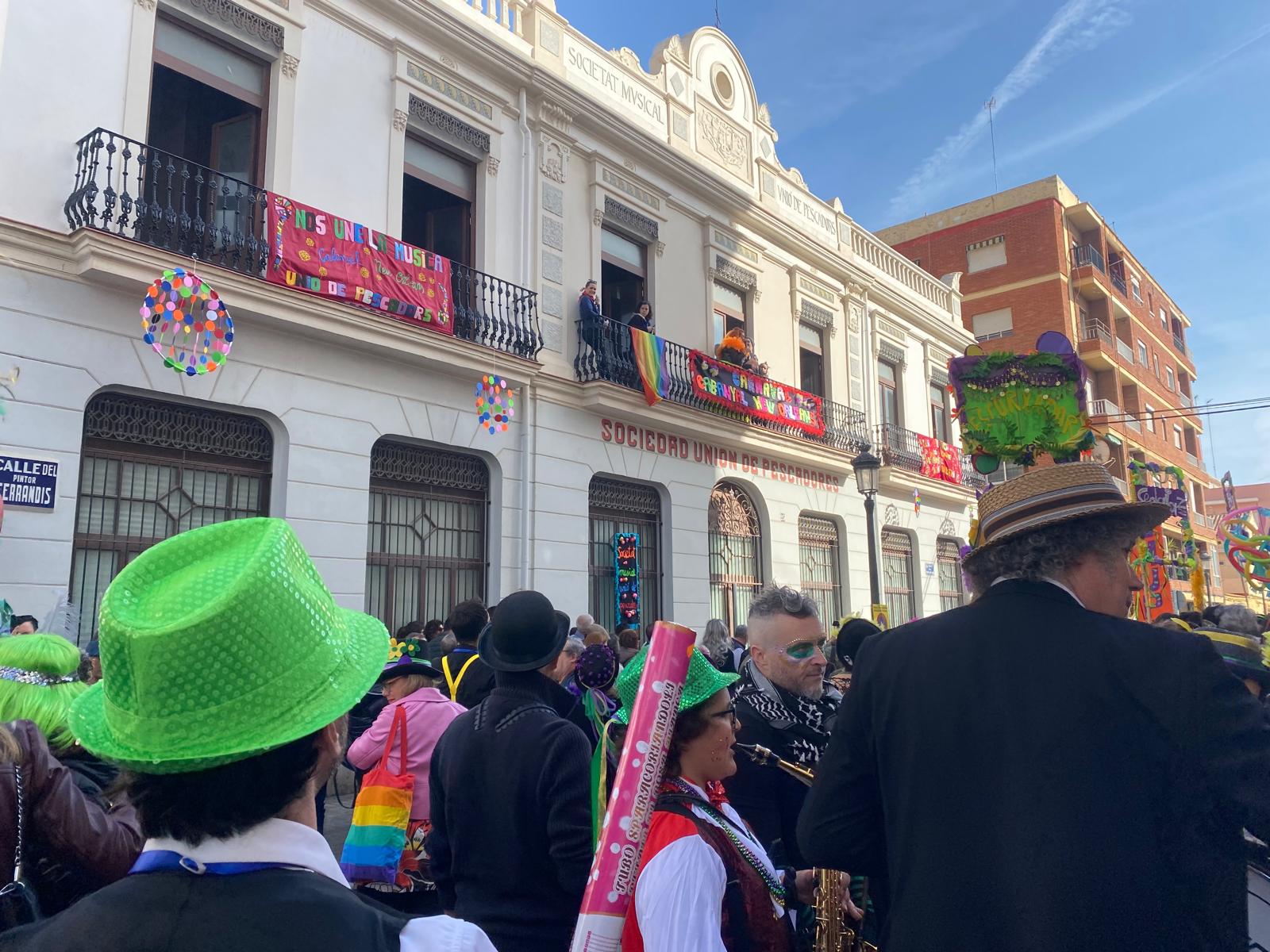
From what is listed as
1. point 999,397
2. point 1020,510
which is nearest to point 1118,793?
point 1020,510

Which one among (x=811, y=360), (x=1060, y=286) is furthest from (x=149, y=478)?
(x=1060, y=286)

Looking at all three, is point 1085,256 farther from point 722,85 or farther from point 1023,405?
point 1023,405

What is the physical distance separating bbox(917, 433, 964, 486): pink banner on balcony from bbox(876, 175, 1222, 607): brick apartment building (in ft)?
33.0

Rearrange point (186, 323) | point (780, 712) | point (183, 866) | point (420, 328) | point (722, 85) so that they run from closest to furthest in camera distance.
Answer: point (183, 866) → point (780, 712) → point (186, 323) → point (420, 328) → point (722, 85)

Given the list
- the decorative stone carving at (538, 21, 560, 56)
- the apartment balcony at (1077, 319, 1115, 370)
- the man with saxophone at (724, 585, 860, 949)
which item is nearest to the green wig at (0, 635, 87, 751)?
the man with saxophone at (724, 585, 860, 949)

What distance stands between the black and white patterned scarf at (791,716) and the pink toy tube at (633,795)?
1.21m

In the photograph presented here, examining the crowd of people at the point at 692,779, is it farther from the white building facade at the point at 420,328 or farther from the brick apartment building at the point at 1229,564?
the brick apartment building at the point at 1229,564

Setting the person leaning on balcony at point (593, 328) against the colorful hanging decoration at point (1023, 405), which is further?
the person leaning on balcony at point (593, 328)

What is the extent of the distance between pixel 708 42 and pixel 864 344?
21.4 feet

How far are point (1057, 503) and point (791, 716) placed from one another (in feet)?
5.06

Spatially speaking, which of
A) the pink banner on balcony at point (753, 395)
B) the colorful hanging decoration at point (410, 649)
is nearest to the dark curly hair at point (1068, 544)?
the colorful hanging decoration at point (410, 649)

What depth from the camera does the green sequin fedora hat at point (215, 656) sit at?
113 centimetres

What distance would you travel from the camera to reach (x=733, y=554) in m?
14.3

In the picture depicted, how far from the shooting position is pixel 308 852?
1.16 metres
